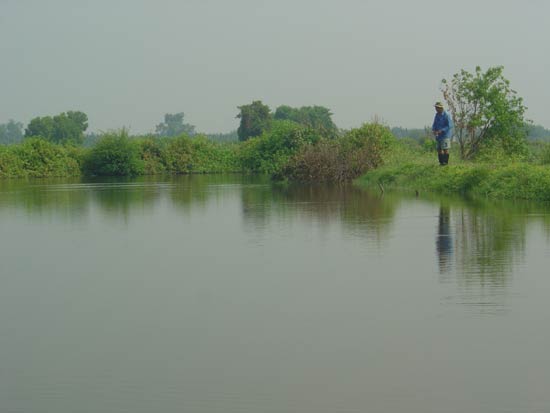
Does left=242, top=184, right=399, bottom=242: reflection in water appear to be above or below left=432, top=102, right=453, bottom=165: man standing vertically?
below

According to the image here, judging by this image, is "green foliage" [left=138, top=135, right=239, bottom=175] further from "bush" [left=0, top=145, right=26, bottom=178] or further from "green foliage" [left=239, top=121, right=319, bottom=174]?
"bush" [left=0, top=145, right=26, bottom=178]

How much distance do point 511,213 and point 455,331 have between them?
10585mm

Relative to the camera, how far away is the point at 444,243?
12430 mm

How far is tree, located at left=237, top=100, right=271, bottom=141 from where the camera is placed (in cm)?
9556

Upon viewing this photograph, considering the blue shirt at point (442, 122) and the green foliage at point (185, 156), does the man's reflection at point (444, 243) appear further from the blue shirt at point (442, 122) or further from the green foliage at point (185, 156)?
the green foliage at point (185, 156)

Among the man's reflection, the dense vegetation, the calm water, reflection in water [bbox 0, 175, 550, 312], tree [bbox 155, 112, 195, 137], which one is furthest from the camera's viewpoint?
tree [bbox 155, 112, 195, 137]

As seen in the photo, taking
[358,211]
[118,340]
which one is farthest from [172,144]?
[118,340]

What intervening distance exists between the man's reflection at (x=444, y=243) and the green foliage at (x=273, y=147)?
28888 mm

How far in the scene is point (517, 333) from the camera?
6633 millimetres

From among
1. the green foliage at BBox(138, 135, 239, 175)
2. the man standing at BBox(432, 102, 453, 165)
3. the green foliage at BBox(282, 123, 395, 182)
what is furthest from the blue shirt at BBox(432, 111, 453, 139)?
the green foliage at BBox(138, 135, 239, 175)

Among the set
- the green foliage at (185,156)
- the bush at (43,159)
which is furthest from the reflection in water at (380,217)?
the green foliage at (185,156)

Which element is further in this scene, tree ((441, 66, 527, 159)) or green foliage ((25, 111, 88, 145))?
green foliage ((25, 111, 88, 145))

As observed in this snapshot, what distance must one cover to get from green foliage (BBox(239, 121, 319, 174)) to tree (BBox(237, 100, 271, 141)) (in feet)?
101

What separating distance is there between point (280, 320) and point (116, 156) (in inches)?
2086
